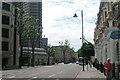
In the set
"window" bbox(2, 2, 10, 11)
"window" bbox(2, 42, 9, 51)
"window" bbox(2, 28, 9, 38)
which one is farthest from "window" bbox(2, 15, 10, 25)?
"window" bbox(2, 42, 9, 51)

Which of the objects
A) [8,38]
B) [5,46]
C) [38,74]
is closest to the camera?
[38,74]

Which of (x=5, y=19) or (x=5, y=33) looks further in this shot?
(x=5, y=33)

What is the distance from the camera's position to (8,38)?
69938mm

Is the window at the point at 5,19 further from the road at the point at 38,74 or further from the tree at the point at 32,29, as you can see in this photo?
the road at the point at 38,74

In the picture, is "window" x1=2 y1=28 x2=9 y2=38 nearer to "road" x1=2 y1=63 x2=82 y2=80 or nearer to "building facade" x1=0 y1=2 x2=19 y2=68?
"building facade" x1=0 y1=2 x2=19 y2=68

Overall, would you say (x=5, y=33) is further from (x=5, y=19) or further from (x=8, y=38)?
(x=5, y=19)

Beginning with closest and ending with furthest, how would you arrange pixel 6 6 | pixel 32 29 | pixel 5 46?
pixel 5 46 → pixel 6 6 → pixel 32 29

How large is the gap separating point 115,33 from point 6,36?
57.9 m

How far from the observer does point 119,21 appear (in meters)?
22.8

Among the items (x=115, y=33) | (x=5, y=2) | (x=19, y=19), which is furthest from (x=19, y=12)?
(x=115, y=33)

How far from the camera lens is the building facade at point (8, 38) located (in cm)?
6788

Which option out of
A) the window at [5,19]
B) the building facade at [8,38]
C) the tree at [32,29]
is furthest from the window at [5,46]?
the tree at [32,29]

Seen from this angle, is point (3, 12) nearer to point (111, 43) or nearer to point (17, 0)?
point (17, 0)

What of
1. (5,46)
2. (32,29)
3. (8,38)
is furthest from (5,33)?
(32,29)
